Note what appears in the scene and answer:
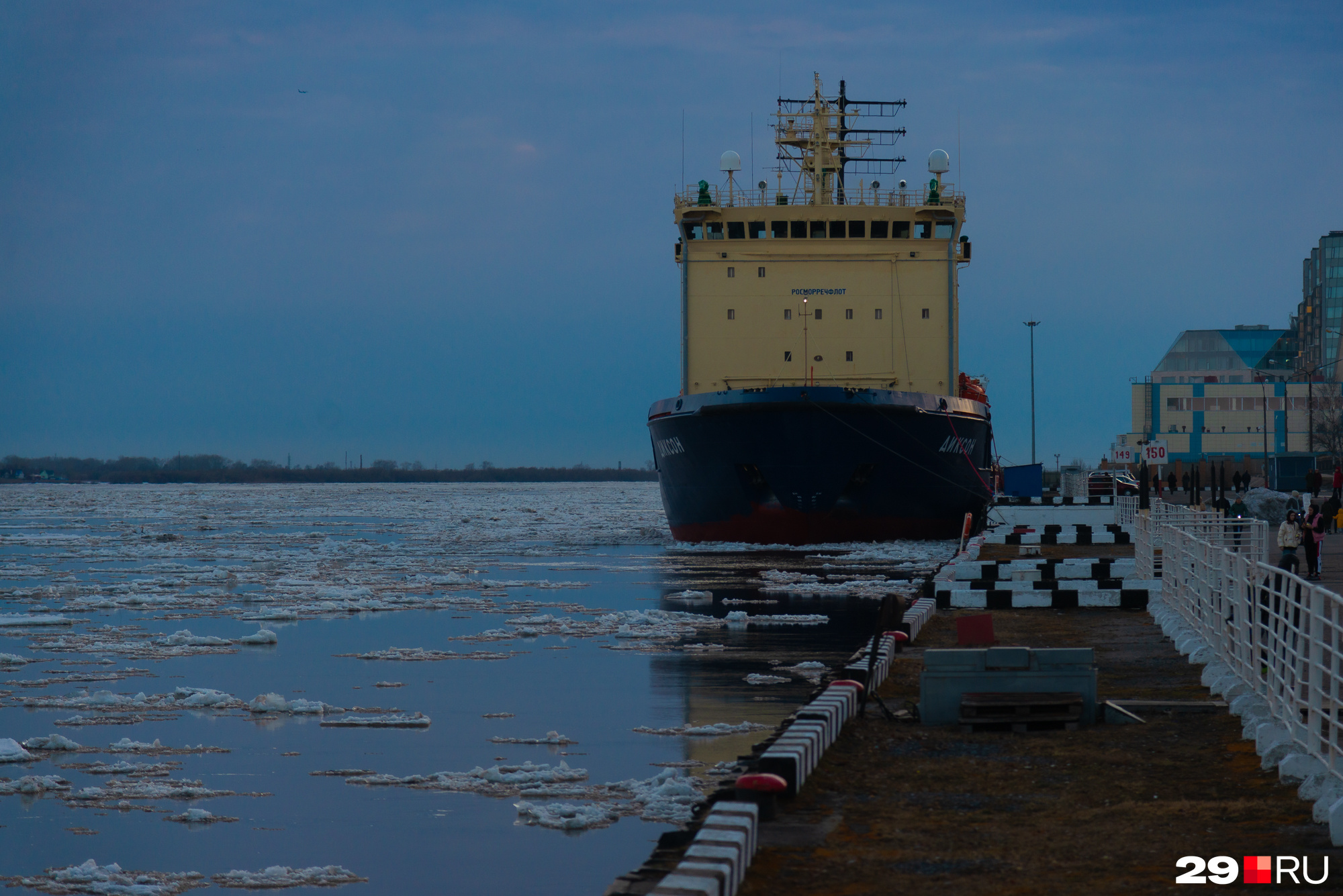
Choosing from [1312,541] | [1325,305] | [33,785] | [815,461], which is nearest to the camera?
[33,785]

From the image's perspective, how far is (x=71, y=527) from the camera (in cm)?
5100

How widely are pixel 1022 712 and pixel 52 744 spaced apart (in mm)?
6398

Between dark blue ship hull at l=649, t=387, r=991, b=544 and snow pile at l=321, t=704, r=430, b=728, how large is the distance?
19.5m

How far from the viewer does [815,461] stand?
29.1 meters

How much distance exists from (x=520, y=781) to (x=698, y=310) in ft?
88.4

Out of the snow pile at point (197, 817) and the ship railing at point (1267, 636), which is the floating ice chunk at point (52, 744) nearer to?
the snow pile at point (197, 817)

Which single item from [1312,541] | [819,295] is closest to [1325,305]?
[819,295]

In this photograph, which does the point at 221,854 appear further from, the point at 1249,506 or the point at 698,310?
the point at 1249,506

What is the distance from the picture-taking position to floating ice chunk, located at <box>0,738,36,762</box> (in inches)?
331

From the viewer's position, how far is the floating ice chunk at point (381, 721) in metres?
9.64

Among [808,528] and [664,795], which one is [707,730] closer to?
[664,795]

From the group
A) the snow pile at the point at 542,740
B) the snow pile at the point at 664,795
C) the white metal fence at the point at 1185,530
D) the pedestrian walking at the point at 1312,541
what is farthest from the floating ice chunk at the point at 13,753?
the pedestrian walking at the point at 1312,541

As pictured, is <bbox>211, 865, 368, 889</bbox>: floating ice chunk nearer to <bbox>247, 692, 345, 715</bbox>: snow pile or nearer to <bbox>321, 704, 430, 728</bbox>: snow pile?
<bbox>321, 704, 430, 728</bbox>: snow pile

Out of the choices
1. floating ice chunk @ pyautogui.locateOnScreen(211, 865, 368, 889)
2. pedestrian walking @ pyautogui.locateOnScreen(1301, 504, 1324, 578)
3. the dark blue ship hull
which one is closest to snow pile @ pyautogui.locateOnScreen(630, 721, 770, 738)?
floating ice chunk @ pyautogui.locateOnScreen(211, 865, 368, 889)
